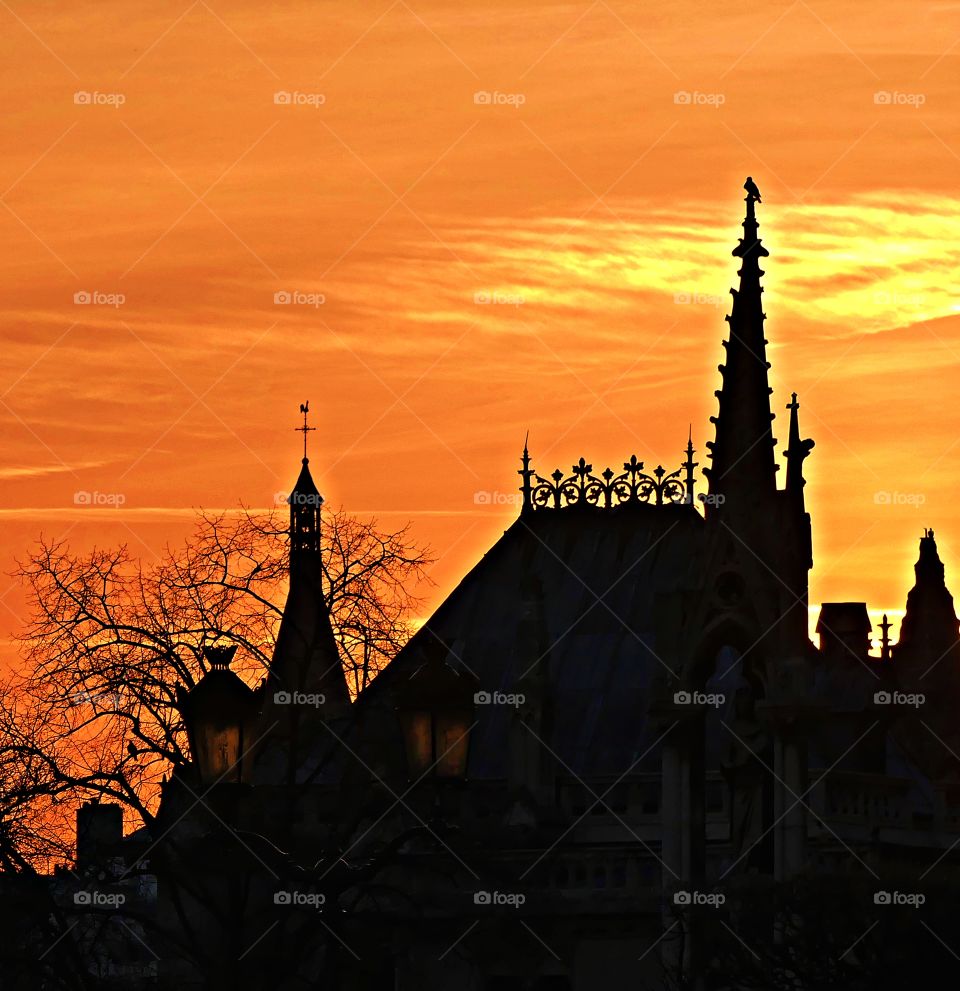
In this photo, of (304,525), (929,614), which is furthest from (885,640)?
(304,525)

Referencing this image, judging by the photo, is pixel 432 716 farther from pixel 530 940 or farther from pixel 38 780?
pixel 530 940

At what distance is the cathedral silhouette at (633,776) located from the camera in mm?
37625

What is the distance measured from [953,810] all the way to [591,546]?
33.1 feet

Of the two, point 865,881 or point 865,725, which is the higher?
point 865,725

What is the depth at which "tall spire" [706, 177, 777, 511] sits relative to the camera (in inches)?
1650

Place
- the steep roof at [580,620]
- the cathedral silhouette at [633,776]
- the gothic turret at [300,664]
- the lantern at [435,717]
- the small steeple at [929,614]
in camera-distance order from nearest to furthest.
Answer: the lantern at [435,717] < the gothic turret at [300,664] < the cathedral silhouette at [633,776] < the steep roof at [580,620] < the small steeple at [929,614]

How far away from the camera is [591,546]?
53969mm

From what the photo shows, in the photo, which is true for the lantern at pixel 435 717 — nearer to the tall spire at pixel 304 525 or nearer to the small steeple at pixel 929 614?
the tall spire at pixel 304 525

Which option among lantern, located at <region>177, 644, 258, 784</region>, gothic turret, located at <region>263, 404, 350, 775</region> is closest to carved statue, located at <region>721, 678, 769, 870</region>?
gothic turret, located at <region>263, 404, 350, 775</region>

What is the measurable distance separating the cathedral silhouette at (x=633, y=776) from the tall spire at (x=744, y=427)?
32mm

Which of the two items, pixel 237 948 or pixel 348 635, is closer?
pixel 237 948

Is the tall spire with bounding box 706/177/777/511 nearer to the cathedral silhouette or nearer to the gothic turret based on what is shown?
the cathedral silhouette

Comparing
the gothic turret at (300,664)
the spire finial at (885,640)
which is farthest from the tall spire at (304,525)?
the spire finial at (885,640)

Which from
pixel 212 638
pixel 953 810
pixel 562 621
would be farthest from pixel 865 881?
pixel 562 621
